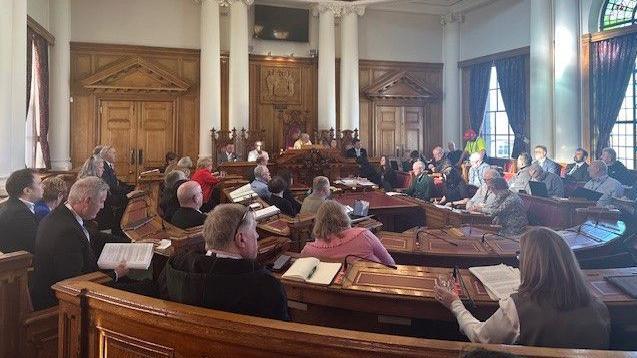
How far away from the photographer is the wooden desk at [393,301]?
3021 millimetres

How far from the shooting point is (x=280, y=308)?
7.50 feet

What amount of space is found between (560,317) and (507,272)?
3.51ft

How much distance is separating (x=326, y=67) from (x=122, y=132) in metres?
6.00

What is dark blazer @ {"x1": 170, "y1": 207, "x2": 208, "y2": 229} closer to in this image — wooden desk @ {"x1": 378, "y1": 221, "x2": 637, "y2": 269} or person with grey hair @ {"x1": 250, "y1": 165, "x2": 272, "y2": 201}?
wooden desk @ {"x1": 378, "y1": 221, "x2": 637, "y2": 269}

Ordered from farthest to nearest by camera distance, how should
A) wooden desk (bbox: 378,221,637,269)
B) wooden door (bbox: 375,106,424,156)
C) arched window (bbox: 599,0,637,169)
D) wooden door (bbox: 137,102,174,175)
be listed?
wooden door (bbox: 375,106,424,156) → wooden door (bbox: 137,102,174,175) → arched window (bbox: 599,0,637,169) → wooden desk (bbox: 378,221,637,269)

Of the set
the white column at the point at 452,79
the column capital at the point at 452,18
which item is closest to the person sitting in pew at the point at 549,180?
the white column at the point at 452,79

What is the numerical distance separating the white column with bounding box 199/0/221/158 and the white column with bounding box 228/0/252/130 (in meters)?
0.38

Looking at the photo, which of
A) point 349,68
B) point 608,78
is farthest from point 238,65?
point 608,78

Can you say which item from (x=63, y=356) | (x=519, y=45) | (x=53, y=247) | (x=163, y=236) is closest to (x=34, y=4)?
(x=163, y=236)

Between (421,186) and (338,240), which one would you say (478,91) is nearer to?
(421,186)

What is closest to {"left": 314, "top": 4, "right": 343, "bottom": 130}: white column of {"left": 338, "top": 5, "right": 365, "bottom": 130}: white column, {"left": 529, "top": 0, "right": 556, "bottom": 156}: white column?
{"left": 338, "top": 5, "right": 365, "bottom": 130}: white column

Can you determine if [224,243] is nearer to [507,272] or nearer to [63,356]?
[63,356]

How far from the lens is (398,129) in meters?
16.3

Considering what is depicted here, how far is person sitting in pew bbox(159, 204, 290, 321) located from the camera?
2.25m
